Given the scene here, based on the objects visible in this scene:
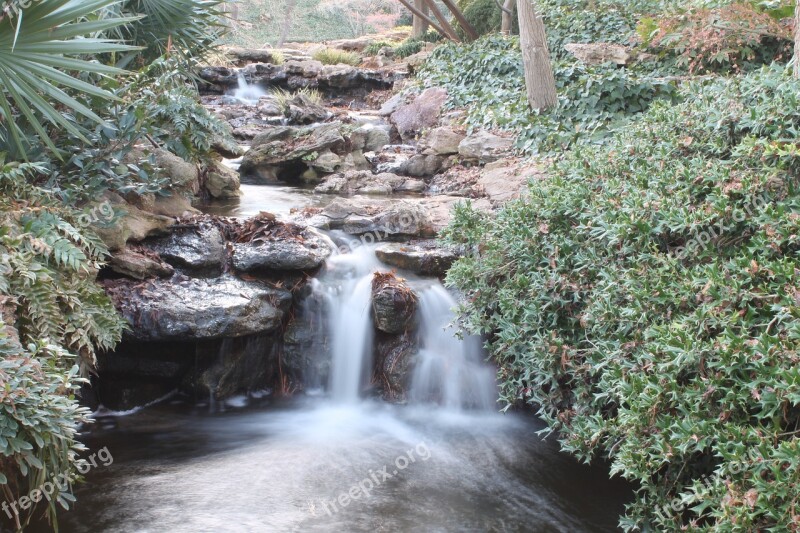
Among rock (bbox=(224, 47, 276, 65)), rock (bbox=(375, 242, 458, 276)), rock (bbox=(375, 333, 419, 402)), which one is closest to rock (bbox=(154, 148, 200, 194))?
rock (bbox=(375, 242, 458, 276))

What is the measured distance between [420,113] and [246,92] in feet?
25.1

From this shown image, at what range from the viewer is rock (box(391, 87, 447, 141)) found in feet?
47.5

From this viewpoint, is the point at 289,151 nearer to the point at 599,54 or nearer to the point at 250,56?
the point at 599,54

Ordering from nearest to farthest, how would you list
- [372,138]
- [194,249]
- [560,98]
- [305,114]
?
[194,249] → [560,98] → [372,138] → [305,114]

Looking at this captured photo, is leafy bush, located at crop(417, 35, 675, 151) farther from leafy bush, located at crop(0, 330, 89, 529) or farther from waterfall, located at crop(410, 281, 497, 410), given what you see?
leafy bush, located at crop(0, 330, 89, 529)

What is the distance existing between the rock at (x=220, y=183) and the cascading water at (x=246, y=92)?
10004 mm

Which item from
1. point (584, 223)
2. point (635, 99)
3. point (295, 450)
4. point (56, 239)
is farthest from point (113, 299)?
point (635, 99)

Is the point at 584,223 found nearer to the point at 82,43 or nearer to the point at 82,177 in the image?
the point at 82,43

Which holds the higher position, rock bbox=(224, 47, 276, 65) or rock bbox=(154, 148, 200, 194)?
rock bbox=(224, 47, 276, 65)

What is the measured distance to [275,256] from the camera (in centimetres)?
684

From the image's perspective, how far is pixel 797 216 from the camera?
4.02m

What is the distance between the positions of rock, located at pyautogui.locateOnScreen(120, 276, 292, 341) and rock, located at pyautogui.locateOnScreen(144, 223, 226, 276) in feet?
0.68

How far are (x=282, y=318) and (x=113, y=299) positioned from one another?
158 cm

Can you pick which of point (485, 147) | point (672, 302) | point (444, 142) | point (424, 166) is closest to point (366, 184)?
point (424, 166)
